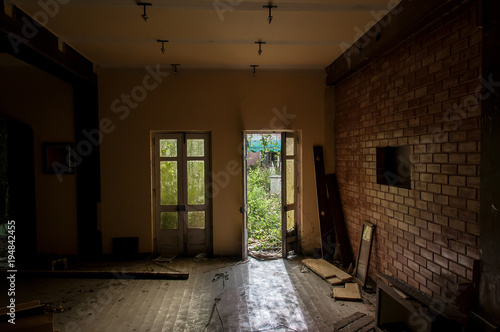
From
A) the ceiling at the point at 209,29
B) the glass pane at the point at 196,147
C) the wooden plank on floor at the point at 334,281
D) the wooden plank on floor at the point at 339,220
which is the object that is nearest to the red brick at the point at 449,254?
the wooden plank on floor at the point at 334,281

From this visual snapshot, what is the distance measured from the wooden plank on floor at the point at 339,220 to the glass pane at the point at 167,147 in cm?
287

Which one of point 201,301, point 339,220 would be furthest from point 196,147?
point 339,220

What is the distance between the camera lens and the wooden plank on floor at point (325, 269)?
156 inches

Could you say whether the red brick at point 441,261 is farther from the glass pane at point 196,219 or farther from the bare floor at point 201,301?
the glass pane at point 196,219

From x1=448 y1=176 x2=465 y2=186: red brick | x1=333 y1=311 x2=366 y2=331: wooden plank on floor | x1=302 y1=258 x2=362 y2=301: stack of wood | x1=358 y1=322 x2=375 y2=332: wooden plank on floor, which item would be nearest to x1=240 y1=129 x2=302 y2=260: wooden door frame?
x1=302 y1=258 x2=362 y2=301: stack of wood

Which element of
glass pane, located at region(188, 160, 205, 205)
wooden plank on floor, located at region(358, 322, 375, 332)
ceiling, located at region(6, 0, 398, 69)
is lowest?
wooden plank on floor, located at region(358, 322, 375, 332)

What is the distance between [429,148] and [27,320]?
389 centimetres

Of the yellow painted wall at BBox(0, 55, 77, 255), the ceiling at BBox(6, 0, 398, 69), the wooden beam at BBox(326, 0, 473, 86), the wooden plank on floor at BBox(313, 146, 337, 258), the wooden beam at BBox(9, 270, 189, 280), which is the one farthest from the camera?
the wooden plank on floor at BBox(313, 146, 337, 258)

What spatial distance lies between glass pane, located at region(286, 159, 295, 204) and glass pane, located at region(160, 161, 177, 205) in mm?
2075

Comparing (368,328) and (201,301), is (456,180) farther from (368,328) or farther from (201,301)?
(201,301)

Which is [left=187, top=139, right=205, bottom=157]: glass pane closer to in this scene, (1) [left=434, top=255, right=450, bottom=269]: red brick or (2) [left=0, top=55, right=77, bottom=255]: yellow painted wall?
(2) [left=0, top=55, right=77, bottom=255]: yellow painted wall

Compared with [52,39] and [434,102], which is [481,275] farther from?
[52,39]

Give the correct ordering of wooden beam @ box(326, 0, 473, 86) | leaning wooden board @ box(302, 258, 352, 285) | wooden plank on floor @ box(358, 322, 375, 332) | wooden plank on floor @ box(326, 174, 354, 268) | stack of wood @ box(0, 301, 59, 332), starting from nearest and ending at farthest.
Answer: stack of wood @ box(0, 301, 59, 332) < wooden beam @ box(326, 0, 473, 86) < wooden plank on floor @ box(358, 322, 375, 332) < leaning wooden board @ box(302, 258, 352, 285) < wooden plank on floor @ box(326, 174, 354, 268)

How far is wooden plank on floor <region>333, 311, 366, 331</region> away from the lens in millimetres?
2857
